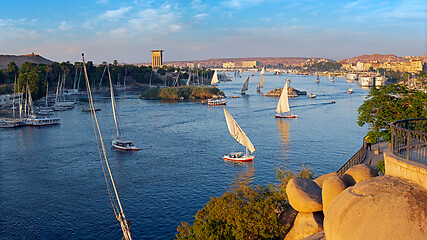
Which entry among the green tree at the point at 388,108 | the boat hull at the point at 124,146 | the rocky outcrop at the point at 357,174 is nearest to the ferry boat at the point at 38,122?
the boat hull at the point at 124,146

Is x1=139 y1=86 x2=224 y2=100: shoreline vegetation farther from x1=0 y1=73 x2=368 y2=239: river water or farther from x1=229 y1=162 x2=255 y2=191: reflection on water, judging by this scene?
x1=229 y1=162 x2=255 y2=191: reflection on water

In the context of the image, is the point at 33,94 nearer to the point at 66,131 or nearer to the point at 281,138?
the point at 66,131

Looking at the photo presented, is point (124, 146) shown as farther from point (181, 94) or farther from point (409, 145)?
point (181, 94)

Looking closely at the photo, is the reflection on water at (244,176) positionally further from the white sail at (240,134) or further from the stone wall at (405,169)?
the stone wall at (405,169)

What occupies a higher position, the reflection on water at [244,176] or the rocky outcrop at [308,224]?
the rocky outcrop at [308,224]

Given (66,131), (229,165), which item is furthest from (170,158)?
(66,131)

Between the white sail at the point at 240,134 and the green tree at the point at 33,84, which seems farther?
the green tree at the point at 33,84
